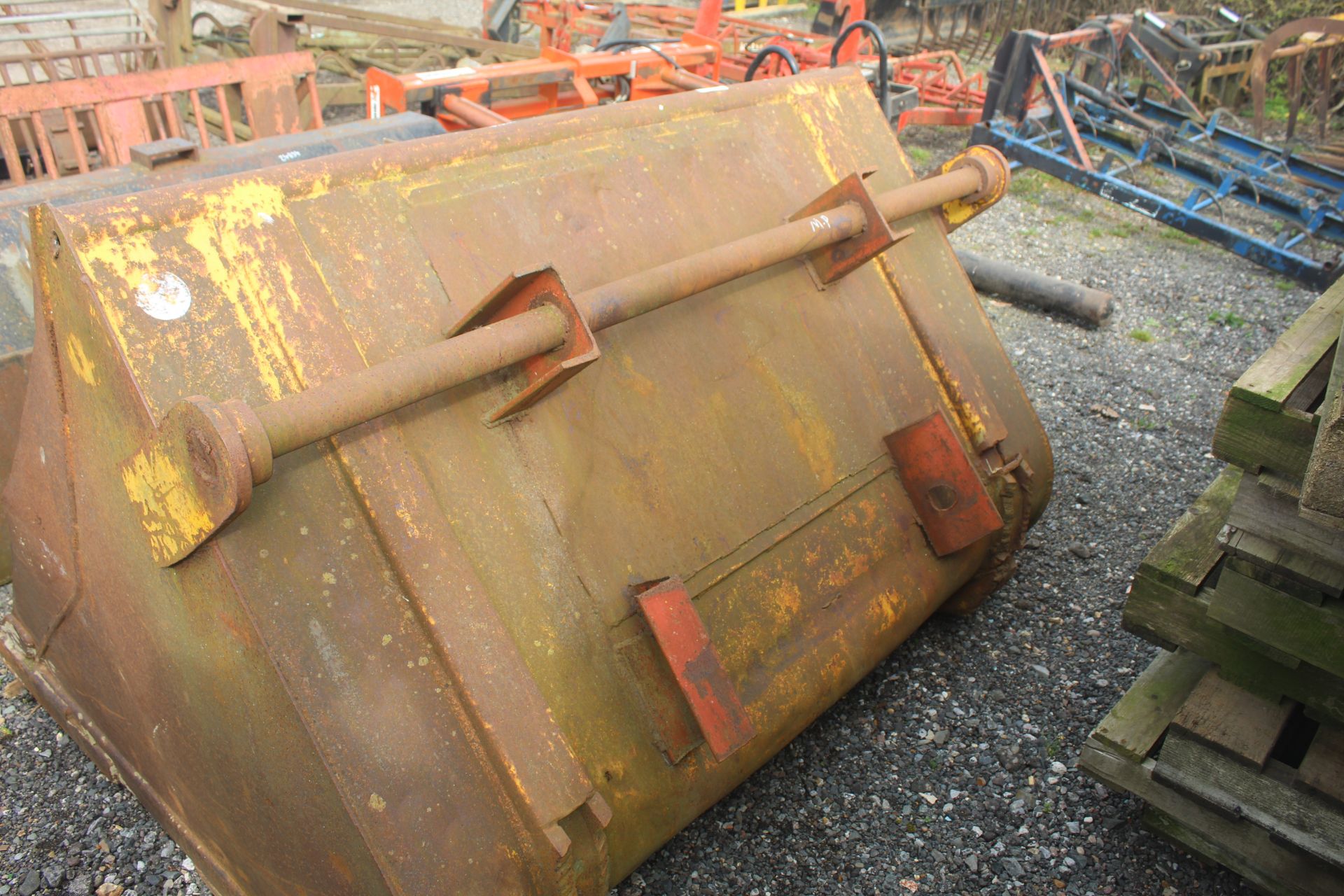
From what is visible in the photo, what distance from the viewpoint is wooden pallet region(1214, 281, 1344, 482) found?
1.88 meters

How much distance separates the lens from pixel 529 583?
69.8 inches

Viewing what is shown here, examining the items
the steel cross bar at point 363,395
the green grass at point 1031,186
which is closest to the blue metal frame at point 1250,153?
the green grass at point 1031,186

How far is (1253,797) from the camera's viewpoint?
2104mm

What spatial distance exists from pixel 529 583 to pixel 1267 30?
1109cm

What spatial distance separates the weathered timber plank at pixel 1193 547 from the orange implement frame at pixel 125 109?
418 centimetres

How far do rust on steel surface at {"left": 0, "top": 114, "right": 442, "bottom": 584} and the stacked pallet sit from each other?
243cm

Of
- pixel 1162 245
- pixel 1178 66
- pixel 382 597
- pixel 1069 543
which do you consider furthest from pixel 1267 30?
pixel 382 597

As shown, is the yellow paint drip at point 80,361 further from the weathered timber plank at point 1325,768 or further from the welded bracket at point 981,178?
the weathered timber plank at point 1325,768

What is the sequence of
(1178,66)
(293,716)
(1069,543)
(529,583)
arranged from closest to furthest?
1. (293,716)
2. (529,583)
3. (1069,543)
4. (1178,66)

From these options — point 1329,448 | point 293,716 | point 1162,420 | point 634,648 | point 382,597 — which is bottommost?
point 1162,420

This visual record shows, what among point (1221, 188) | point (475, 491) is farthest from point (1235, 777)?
point (1221, 188)

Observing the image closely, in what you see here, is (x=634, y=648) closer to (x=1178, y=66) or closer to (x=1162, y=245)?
(x=1162, y=245)

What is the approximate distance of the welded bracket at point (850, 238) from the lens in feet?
7.36

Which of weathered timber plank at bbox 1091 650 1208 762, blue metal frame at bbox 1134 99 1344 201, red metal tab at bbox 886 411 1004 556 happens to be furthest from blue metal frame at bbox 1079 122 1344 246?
red metal tab at bbox 886 411 1004 556
